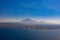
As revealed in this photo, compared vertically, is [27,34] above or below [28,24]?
below

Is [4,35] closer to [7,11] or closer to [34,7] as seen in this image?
[7,11]

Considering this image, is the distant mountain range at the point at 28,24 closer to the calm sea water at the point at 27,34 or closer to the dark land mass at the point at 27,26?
the dark land mass at the point at 27,26

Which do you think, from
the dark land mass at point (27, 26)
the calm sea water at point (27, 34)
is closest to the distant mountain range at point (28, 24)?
the dark land mass at point (27, 26)

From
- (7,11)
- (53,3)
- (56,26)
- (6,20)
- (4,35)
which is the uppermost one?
(53,3)

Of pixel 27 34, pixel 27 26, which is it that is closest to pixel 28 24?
pixel 27 26

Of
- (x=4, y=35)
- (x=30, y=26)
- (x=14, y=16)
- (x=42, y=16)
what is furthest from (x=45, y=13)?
(x=4, y=35)

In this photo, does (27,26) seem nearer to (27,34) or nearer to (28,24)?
(28,24)

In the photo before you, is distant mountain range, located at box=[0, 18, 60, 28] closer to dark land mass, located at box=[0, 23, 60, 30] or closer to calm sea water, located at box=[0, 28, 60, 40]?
dark land mass, located at box=[0, 23, 60, 30]

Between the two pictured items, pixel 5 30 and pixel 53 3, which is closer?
pixel 5 30
